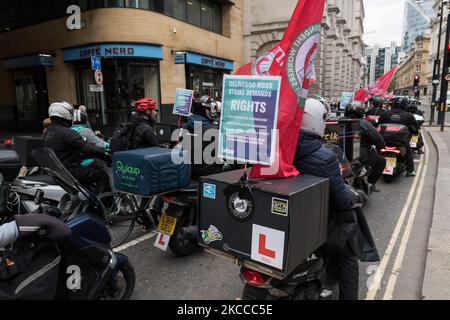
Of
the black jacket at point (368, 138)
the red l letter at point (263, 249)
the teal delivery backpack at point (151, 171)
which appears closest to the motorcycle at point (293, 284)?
the red l letter at point (263, 249)

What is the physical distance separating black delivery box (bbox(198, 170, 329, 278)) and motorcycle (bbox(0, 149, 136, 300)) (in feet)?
2.73

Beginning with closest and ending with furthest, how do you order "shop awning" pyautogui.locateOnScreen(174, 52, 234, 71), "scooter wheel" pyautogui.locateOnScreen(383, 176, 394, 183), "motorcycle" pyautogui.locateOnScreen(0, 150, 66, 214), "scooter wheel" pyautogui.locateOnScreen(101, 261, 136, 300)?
"scooter wheel" pyautogui.locateOnScreen(101, 261, 136, 300) < "motorcycle" pyautogui.locateOnScreen(0, 150, 66, 214) < "scooter wheel" pyautogui.locateOnScreen(383, 176, 394, 183) < "shop awning" pyautogui.locateOnScreen(174, 52, 234, 71)

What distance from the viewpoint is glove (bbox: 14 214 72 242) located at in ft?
6.64

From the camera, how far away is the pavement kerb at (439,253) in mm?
3178

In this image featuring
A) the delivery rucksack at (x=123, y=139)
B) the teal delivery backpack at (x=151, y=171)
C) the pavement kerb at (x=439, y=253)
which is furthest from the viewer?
the delivery rucksack at (x=123, y=139)

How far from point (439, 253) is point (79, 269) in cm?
388

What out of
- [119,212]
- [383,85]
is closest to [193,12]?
[383,85]

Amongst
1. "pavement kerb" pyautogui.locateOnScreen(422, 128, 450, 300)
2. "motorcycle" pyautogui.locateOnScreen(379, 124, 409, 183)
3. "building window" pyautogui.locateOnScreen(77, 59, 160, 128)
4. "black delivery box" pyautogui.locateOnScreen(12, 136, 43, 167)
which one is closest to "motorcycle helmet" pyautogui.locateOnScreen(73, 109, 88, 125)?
"black delivery box" pyautogui.locateOnScreen(12, 136, 43, 167)

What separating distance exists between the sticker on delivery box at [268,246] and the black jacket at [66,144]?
331cm

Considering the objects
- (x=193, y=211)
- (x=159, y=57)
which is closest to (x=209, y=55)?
(x=159, y=57)

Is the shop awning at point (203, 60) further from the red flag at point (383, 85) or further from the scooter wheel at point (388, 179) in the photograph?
the scooter wheel at point (388, 179)

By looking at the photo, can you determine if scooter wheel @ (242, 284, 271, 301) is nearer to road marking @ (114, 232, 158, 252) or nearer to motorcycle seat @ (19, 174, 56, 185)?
road marking @ (114, 232, 158, 252)

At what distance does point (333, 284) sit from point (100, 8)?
15.2 metres

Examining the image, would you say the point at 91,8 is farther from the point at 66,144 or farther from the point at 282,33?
the point at 282,33
